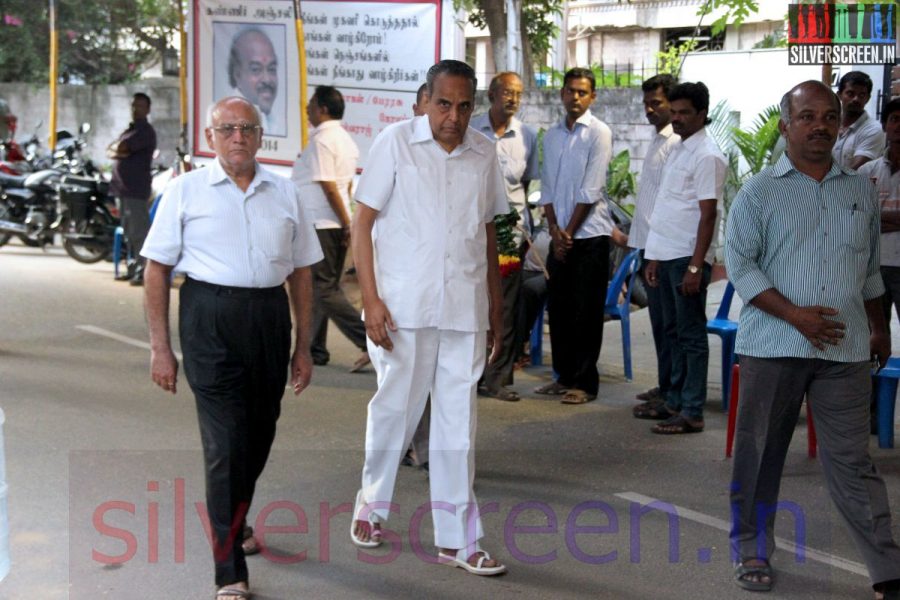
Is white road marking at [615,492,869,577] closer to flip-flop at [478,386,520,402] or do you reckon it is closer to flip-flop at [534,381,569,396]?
flip-flop at [478,386,520,402]

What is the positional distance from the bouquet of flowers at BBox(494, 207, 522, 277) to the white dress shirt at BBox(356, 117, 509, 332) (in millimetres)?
2813

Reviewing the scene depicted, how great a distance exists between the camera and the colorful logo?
7875 millimetres

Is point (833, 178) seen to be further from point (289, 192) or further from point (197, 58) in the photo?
point (197, 58)

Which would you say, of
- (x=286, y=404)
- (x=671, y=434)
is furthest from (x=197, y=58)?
(x=671, y=434)

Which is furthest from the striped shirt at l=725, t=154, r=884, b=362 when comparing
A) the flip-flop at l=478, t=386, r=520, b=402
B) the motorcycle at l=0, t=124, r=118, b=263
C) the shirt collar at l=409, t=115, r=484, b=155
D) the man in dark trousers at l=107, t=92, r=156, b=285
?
the motorcycle at l=0, t=124, r=118, b=263

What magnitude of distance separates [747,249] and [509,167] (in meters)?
3.78

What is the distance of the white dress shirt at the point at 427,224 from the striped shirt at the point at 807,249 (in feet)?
3.59

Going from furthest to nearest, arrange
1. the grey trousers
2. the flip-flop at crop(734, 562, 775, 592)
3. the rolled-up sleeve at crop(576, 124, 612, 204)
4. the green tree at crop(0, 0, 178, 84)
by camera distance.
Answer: the green tree at crop(0, 0, 178, 84) < the rolled-up sleeve at crop(576, 124, 612, 204) < the flip-flop at crop(734, 562, 775, 592) < the grey trousers

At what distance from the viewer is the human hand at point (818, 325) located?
4613 millimetres

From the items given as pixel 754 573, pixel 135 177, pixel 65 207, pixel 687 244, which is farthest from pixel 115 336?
pixel 754 573

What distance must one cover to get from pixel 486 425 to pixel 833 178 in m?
3.49

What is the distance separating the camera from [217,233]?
15.3 ft

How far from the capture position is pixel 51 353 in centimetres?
973

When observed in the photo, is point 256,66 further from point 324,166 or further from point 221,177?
point 221,177
